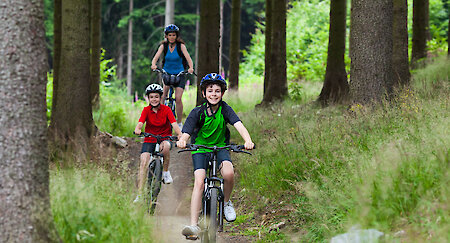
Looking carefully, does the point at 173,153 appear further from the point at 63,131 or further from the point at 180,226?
the point at 180,226

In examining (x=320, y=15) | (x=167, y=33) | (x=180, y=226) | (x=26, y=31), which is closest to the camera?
(x=26, y=31)

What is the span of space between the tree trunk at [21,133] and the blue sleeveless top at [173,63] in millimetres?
6845

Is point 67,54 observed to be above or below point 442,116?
above

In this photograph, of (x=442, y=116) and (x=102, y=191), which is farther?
(x=442, y=116)

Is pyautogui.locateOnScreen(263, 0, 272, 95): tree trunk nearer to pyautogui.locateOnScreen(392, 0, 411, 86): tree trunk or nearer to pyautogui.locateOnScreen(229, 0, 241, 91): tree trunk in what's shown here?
pyautogui.locateOnScreen(229, 0, 241, 91): tree trunk

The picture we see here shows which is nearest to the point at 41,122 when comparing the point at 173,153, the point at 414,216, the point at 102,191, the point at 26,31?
the point at 26,31

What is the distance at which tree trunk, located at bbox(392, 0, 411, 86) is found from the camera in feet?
44.6

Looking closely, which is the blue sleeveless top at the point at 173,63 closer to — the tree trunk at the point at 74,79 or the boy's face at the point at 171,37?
the boy's face at the point at 171,37

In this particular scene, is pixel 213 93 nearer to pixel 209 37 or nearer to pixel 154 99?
pixel 154 99

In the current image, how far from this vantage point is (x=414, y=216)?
4781mm

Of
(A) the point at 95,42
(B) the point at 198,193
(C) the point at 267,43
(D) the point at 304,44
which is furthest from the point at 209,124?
(D) the point at 304,44

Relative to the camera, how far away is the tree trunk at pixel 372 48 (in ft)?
32.9

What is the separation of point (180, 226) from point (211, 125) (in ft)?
6.90

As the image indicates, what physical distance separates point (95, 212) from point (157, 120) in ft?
12.8
